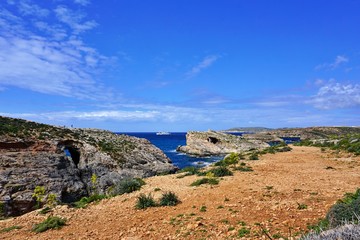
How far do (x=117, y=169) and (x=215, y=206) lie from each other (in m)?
18.6

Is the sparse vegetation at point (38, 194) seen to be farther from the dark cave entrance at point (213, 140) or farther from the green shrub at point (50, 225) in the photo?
the dark cave entrance at point (213, 140)

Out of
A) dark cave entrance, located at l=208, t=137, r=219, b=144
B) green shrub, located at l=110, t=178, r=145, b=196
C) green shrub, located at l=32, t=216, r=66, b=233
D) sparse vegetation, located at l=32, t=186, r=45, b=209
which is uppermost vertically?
dark cave entrance, located at l=208, t=137, r=219, b=144

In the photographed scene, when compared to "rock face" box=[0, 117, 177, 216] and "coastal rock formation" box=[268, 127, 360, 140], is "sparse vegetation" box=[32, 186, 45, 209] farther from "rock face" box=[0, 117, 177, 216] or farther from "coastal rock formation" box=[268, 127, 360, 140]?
"coastal rock formation" box=[268, 127, 360, 140]

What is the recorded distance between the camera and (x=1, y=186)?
63.0 feet

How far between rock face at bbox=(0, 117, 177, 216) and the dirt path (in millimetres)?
9140

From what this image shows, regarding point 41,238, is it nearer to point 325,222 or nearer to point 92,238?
point 92,238

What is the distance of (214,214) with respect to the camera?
9.60 metres

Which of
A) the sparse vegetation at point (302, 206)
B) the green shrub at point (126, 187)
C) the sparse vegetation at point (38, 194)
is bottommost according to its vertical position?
the sparse vegetation at point (38, 194)

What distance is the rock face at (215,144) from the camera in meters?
65.2

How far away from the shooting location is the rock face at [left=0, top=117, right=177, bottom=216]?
19953 mm

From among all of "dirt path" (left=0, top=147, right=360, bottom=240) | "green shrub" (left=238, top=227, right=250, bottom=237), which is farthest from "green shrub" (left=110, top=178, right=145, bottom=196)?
"green shrub" (left=238, top=227, right=250, bottom=237)

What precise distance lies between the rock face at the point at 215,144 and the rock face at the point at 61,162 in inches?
1285

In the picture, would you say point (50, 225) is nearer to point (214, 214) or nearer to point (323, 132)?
point (214, 214)

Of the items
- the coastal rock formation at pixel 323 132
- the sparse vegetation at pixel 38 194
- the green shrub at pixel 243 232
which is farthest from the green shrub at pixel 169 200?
the coastal rock formation at pixel 323 132
